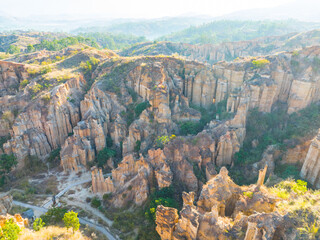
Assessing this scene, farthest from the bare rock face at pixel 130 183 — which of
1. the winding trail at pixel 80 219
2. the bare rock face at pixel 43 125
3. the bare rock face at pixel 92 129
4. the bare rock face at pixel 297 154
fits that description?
the bare rock face at pixel 297 154

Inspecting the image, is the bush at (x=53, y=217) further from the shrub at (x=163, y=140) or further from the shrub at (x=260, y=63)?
the shrub at (x=260, y=63)

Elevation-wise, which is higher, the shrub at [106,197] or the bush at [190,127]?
the bush at [190,127]

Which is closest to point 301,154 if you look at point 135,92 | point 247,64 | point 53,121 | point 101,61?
point 247,64

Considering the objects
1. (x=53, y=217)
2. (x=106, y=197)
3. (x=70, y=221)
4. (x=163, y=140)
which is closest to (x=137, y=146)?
(x=163, y=140)

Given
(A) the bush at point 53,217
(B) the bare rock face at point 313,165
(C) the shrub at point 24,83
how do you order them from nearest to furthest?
(A) the bush at point 53,217
(B) the bare rock face at point 313,165
(C) the shrub at point 24,83

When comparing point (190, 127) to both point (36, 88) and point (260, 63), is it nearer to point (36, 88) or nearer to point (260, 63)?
point (260, 63)

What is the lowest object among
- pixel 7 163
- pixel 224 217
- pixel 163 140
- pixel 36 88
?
pixel 7 163
